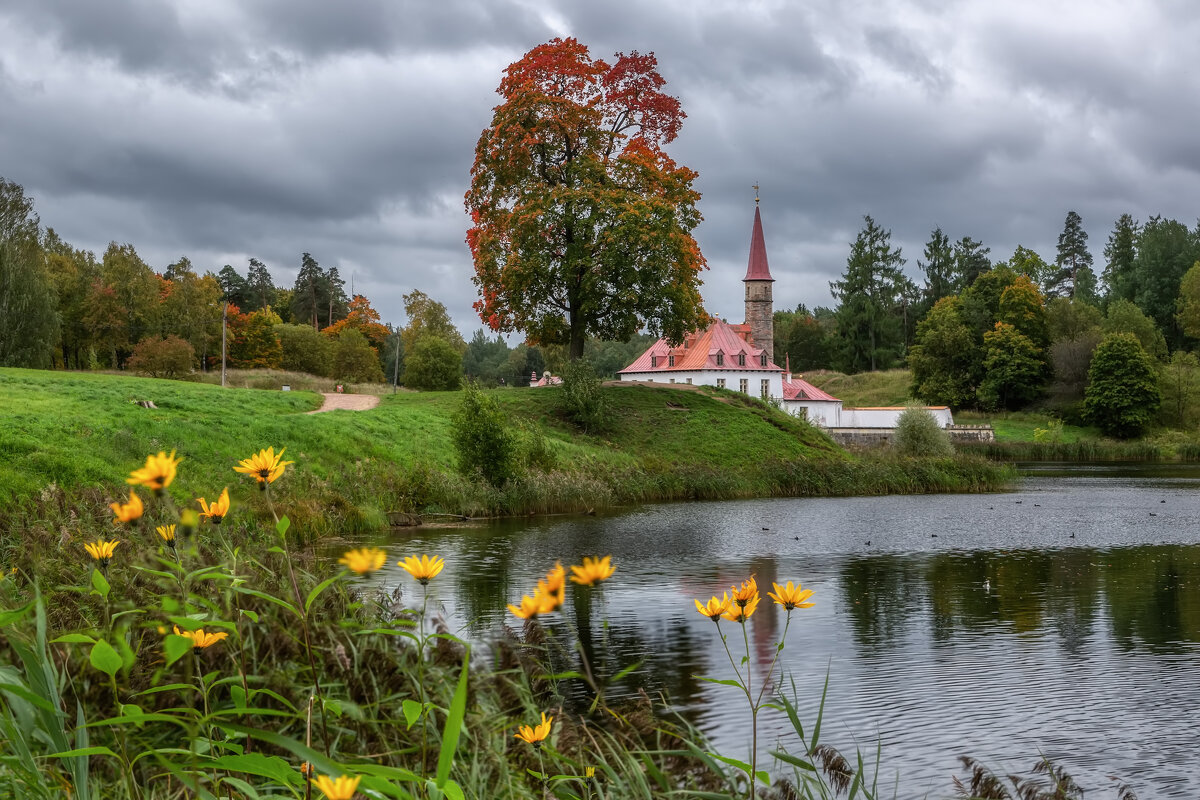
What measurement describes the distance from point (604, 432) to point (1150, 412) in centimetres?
4980

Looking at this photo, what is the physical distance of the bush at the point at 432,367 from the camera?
62094 millimetres

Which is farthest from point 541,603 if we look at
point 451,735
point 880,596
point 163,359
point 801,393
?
point 801,393

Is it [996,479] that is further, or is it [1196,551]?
[996,479]

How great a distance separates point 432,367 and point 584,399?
94.3 feet

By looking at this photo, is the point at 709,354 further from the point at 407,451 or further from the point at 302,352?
the point at 407,451

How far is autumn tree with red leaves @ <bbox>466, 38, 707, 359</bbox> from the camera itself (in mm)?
35875

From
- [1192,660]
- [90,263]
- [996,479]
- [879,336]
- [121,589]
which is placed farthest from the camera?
[879,336]

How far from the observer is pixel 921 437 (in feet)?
137

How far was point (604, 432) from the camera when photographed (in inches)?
1404

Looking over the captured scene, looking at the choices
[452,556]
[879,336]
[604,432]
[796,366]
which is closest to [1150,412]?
[879,336]

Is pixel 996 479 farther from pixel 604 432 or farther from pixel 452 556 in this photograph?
pixel 452 556

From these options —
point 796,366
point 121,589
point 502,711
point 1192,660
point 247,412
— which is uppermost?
point 796,366

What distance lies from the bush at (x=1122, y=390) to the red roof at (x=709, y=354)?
913 inches

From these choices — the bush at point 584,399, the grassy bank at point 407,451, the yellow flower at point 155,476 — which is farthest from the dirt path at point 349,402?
the yellow flower at point 155,476
